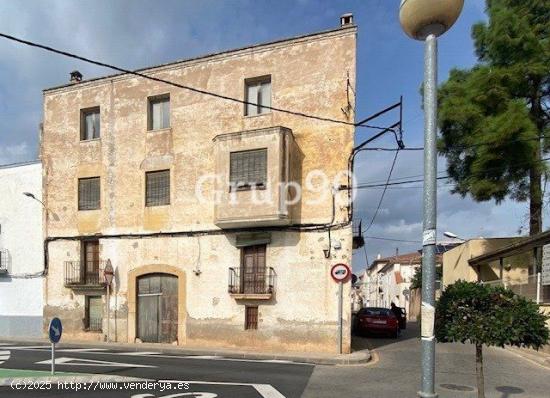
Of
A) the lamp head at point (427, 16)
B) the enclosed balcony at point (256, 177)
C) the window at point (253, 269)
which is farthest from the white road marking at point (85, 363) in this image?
the lamp head at point (427, 16)

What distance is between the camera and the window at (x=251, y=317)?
15445 millimetres

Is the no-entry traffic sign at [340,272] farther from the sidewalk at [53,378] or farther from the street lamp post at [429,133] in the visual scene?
the street lamp post at [429,133]

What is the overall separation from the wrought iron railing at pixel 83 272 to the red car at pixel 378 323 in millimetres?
11361

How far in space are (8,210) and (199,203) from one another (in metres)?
10.0

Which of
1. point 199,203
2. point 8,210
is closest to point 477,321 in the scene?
point 199,203

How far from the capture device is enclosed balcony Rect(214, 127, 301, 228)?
1460cm

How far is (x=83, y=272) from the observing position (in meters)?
18.2

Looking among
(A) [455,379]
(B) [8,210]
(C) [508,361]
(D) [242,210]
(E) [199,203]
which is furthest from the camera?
(B) [8,210]

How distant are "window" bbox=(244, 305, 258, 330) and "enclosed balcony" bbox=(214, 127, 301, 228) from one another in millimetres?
2935

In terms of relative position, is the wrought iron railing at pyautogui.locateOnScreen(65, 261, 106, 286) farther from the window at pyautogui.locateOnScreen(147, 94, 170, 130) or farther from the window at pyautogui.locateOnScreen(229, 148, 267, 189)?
the window at pyautogui.locateOnScreen(229, 148, 267, 189)

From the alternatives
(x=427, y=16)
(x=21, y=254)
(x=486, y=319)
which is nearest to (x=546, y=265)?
(x=486, y=319)

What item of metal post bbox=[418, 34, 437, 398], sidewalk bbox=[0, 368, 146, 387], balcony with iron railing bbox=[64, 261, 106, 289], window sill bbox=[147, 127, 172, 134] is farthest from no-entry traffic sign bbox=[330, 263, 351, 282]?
metal post bbox=[418, 34, 437, 398]

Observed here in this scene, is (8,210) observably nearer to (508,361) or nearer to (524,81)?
(508,361)

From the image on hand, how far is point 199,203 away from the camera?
16359 millimetres
